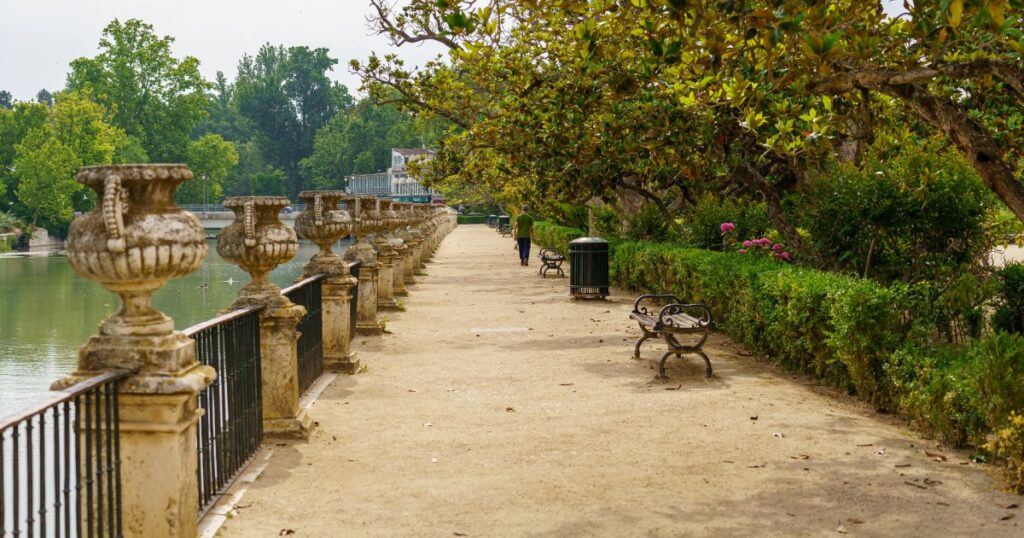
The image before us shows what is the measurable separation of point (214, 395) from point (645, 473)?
9.32 ft

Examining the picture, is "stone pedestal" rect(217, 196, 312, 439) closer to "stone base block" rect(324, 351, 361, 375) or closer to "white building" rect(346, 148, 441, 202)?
"stone base block" rect(324, 351, 361, 375)

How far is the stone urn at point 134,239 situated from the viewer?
4402 mm

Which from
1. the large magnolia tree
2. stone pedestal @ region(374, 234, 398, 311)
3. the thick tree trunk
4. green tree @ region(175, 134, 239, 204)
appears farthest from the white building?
the thick tree trunk

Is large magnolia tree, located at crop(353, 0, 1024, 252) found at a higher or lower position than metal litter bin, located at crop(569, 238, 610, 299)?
higher

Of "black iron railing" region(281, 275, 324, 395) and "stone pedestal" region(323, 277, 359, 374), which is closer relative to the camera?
"black iron railing" region(281, 275, 324, 395)

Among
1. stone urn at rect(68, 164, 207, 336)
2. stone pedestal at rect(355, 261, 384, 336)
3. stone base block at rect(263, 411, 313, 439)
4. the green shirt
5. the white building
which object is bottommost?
stone base block at rect(263, 411, 313, 439)

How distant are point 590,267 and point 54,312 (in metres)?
15.2

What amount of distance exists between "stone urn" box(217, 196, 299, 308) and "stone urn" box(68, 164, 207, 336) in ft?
9.26

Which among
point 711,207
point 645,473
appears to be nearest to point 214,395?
point 645,473

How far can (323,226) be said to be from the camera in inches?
416

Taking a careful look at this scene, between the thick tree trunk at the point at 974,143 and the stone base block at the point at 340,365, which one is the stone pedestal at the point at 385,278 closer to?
the stone base block at the point at 340,365

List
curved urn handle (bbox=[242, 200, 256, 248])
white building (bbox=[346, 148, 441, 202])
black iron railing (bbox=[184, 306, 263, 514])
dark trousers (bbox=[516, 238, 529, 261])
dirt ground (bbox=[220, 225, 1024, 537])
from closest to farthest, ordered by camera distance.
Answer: dirt ground (bbox=[220, 225, 1024, 537]) < black iron railing (bbox=[184, 306, 263, 514]) < curved urn handle (bbox=[242, 200, 256, 248]) < dark trousers (bbox=[516, 238, 529, 261]) < white building (bbox=[346, 148, 441, 202])

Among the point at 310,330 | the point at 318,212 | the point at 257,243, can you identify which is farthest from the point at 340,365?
the point at 257,243

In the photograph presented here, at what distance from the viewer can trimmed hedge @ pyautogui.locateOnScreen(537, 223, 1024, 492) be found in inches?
259
